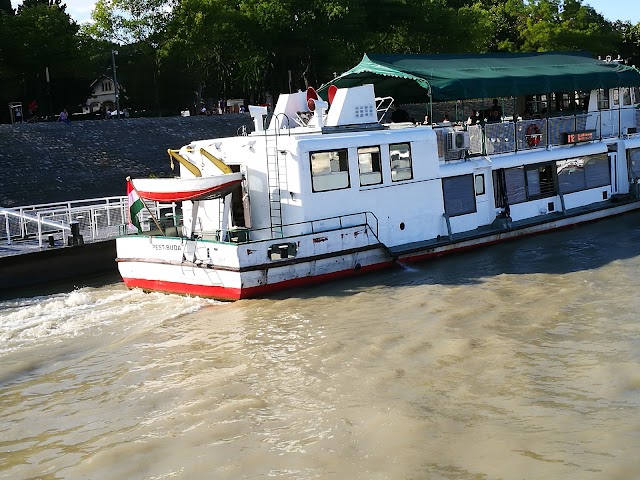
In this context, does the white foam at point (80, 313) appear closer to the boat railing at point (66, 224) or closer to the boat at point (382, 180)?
the boat at point (382, 180)

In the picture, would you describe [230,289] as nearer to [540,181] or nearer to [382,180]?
[382,180]

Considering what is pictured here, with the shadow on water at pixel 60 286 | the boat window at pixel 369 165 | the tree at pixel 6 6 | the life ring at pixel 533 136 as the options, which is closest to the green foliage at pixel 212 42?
the tree at pixel 6 6

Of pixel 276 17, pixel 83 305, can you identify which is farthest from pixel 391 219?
pixel 276 17

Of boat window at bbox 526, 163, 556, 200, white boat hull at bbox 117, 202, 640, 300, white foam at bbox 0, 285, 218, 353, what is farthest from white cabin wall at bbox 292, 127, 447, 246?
boat window at bbox 526, 163, 556, 200

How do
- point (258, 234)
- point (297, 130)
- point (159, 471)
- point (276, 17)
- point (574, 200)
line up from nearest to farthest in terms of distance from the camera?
point (159, 471)
point (258, 234)
point (297, 130)
point (574, 200)
point (276, 17)

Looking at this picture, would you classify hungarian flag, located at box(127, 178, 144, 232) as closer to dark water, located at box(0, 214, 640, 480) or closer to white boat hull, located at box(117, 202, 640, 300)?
white boat hull, located at box(117, 202, 640, 300)

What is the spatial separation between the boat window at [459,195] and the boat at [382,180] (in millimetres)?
42

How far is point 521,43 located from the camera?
3164 inches

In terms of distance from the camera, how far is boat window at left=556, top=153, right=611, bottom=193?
2466 centimetres

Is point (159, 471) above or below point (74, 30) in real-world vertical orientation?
below

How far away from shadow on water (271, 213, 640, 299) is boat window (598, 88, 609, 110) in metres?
4.85

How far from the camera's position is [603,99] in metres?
27.0

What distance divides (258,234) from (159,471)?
935cm

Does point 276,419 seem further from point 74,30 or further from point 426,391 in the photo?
point 74,30
